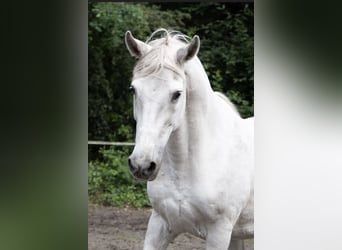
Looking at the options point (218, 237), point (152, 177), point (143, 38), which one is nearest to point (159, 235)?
point (218, 237)

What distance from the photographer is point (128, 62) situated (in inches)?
224

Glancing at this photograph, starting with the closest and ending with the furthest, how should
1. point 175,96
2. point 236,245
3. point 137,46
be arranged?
point 175,96 → point 137,46 → point 236,245

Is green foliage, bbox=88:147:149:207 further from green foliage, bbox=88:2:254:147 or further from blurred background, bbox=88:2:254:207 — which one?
green foliage, bbox=88:2:254:147

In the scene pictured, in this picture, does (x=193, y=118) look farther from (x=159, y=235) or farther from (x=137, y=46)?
(x=159, y=235)

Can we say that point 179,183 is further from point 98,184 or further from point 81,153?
point 98,184

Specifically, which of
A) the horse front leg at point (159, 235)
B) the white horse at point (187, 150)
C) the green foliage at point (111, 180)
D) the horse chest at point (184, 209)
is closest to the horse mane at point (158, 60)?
the white horse at point (187, 150)

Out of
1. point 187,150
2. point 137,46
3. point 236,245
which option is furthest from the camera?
point 236,245

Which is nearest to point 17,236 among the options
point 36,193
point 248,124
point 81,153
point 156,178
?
point 36,193

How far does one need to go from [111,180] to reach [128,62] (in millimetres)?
1012

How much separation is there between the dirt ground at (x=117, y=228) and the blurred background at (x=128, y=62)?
103 mm

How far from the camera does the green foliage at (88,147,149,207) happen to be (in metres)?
5.57

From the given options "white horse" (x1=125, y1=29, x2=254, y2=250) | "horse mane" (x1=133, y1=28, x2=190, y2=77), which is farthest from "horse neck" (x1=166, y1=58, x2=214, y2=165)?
"horse mane" (x1=133, y1=28, x2=190, y2=77)

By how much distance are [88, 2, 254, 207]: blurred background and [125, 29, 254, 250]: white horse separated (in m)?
0.71

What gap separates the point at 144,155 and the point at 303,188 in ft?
3.58
